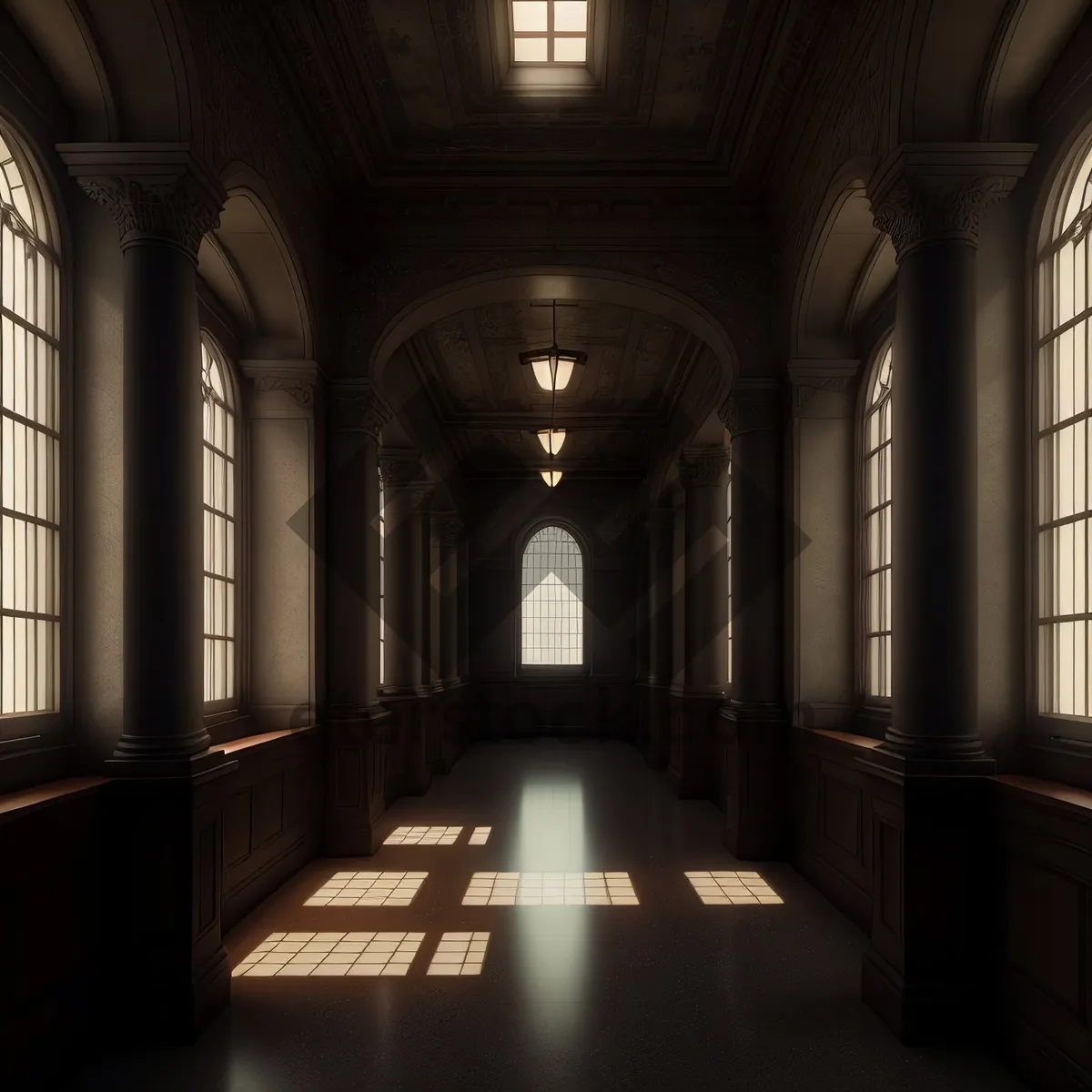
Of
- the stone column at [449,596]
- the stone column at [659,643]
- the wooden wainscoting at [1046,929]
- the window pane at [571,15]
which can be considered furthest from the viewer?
the stone column at [449,596]

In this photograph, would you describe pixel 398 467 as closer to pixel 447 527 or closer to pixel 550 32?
pixel 447 527

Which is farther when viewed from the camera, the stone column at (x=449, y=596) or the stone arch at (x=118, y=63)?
the stone column at (x=449, y=596)

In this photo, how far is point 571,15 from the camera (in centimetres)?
703

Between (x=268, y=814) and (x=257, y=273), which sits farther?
(x=257, y=273)

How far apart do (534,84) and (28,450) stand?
4822 mm

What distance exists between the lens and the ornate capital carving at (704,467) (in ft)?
44.5

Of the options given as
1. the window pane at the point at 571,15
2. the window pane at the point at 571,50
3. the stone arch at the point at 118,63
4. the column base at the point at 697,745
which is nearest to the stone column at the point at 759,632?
the window pane at the point at 571,50

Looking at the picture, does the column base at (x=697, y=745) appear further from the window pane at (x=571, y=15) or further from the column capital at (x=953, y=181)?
the window pane at (x=571, y=15)

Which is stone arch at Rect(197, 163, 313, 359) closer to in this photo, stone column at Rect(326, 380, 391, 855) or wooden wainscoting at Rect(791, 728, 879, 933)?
stone column at Rect(326, 380, 391, 855)

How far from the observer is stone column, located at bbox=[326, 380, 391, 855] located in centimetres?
924

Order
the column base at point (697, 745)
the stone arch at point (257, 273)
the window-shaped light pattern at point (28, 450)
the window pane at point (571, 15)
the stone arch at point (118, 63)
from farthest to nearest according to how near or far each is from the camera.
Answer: the column base at point (697, 745)
the stone arch at point (257, 273)
the window pane at point (571, 15)
the stone arch at point (118, 63)
the window-shaped light pattern at point (28, 450)

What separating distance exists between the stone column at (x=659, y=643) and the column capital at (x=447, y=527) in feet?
12.4

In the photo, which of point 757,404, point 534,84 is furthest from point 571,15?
point 757,404

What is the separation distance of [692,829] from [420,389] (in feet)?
23.9
